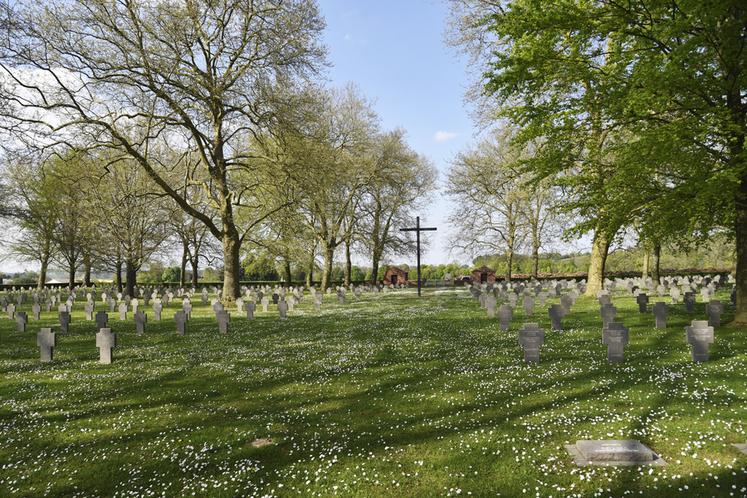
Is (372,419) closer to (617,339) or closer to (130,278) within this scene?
(617,339)

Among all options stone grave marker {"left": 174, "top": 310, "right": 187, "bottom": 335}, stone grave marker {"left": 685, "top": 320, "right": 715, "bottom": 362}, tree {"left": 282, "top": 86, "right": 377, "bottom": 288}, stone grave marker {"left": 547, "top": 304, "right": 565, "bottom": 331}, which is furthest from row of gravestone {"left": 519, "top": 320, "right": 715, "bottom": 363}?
tree {"left": 282, "top": 86, "right": 377, "bottom": 288}

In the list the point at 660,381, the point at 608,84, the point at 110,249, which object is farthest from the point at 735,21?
the point at 110,249

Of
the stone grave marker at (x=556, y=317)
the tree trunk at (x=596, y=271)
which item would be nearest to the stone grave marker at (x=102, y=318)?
the stone grave marker at (x=556, y=317)

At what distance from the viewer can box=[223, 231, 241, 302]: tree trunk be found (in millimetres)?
21000

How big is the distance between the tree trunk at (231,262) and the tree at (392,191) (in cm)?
1719

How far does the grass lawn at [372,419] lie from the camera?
402 cm

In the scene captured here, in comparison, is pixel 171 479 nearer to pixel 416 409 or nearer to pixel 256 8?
pixel 416 409

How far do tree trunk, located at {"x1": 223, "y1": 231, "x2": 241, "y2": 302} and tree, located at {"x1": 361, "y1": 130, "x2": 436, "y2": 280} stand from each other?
56.4ft

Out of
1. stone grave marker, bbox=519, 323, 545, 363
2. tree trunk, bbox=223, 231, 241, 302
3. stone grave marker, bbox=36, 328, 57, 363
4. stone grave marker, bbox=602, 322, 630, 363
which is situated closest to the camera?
stone grave marker, bbox=602, 322, 630, 363

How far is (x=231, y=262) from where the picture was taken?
2128 centimetres

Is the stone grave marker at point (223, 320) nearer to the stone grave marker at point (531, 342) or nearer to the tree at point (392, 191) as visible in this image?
the stone grave marker at point (531, 342)

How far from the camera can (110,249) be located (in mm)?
28625

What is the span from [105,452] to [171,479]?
1.19m

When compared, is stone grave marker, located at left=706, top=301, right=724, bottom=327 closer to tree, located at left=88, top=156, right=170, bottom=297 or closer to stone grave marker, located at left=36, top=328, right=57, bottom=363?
stone grave marker, located at left=36, top=328, right=57, bottom=363
